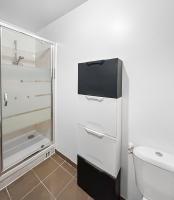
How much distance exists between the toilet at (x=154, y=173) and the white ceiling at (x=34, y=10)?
1.74 m

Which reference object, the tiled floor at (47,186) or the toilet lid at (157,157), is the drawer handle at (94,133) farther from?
the tiled floor at (47,186)

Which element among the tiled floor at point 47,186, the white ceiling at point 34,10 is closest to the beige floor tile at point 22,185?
the tiled floor at point 47,186

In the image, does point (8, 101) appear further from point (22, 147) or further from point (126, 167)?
point (126, 167)

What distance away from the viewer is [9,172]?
142 centimetres

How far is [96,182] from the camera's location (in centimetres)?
122

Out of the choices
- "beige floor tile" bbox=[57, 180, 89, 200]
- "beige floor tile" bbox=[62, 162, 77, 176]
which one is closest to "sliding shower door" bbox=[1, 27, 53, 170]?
"beige floor tile" bbox=[62, 162, 77, 176]

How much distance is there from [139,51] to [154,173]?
964 mm

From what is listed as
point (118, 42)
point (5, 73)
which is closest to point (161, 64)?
point (118, 42)

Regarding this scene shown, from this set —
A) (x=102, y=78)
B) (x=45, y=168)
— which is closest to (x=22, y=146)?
(x=45, y=168)

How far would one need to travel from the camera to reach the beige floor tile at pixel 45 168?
1586 millimetres

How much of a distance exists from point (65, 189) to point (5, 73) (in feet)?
4.94

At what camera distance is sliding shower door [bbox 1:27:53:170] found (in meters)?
1.46

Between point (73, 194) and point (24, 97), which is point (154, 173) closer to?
point (73, 194)

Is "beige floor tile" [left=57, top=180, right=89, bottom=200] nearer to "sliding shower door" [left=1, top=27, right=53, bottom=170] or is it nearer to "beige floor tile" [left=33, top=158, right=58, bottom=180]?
"beige floor tile" [left=33, top=158, right=58, bottom=180]
